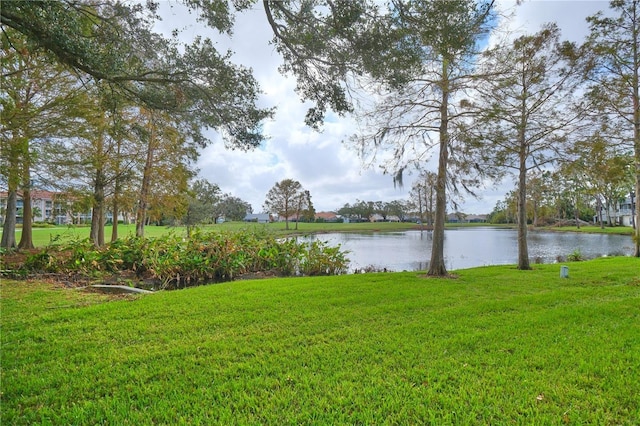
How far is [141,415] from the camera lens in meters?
2.11

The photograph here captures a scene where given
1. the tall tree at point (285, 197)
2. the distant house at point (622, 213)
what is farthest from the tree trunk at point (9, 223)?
the distant house at point (622, 213)

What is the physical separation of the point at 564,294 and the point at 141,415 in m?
6.16

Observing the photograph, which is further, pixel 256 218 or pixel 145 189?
pixel 256 218

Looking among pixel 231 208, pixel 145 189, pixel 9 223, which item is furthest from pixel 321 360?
pixel 231 208

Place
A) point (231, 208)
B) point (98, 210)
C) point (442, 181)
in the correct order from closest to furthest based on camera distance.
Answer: point (442, 181) < point (98, 210) < point (231, 208)

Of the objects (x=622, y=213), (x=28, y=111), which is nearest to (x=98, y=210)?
(x=28, y=111)

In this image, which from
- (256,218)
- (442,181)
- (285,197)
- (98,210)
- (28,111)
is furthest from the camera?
(256,218)

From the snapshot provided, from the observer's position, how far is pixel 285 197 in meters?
44.0

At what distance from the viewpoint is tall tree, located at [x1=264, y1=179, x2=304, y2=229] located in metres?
43.7

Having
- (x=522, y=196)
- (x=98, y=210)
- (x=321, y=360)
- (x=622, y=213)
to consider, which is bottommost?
(x=321, y=360)

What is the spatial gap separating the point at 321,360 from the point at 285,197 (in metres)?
41.5

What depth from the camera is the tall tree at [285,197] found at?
4366 cm

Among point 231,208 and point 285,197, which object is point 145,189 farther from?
point 231,208

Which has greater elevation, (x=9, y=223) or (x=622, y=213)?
(x=622, y=213)
